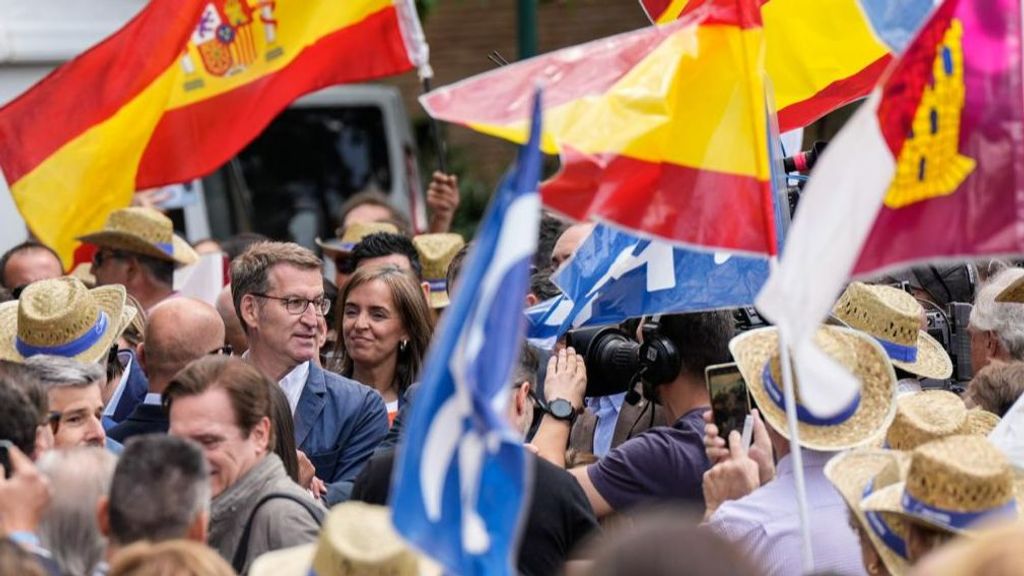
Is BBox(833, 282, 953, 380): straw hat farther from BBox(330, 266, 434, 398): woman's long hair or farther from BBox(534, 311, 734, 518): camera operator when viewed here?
BBox(330, 266, 434, 398): woman's long hair

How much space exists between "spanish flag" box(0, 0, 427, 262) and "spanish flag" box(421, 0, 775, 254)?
2.82 metres

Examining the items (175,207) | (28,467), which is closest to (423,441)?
(28,467)

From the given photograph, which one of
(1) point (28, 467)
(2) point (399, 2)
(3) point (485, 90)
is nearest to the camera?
(1) point (28, 467)

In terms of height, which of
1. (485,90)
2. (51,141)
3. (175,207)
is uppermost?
(485,90)

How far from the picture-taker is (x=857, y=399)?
4727mm

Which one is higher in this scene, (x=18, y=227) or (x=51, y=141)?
(x=51, y=141)

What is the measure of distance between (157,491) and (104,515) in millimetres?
169

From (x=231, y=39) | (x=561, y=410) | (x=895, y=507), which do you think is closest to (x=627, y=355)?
(x=561, y=410)

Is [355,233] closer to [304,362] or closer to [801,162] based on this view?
[304,362]

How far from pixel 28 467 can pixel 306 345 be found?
2453mm

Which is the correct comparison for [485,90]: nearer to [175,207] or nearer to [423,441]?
[423,441]

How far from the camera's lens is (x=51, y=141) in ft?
24.7

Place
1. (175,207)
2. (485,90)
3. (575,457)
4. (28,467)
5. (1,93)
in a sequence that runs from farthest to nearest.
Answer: (175,207) < (1,93) < (575,457) < (485,90) < (28,467)

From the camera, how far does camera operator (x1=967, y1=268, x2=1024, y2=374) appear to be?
658 centimetres
